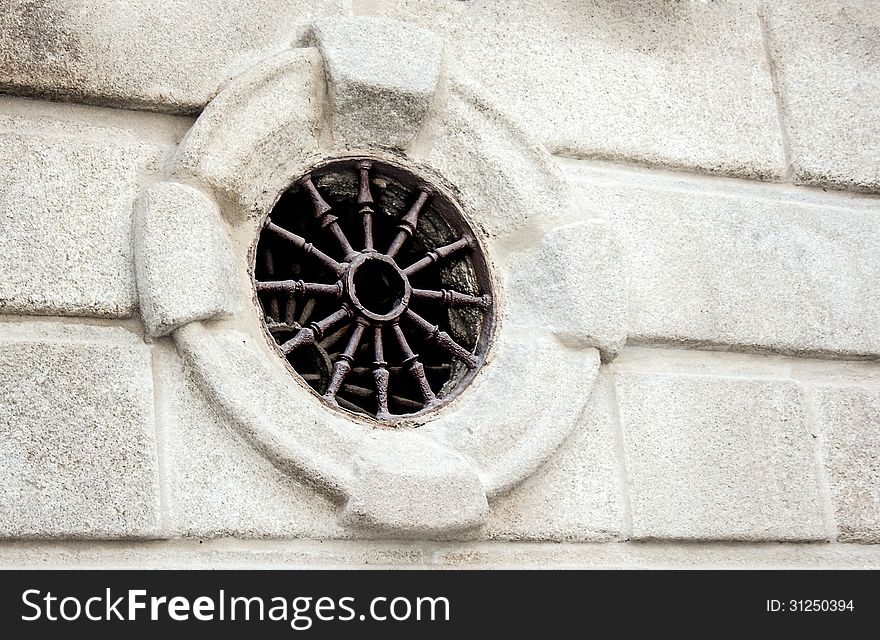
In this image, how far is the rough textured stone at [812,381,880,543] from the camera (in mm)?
3168

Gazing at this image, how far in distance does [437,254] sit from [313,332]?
42 cm

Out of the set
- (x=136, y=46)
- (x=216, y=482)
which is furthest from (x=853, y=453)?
(x=136, y=46)

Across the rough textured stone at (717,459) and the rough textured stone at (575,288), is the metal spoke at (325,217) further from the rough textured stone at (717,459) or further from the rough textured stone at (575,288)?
the rough textured stone at (717,459)

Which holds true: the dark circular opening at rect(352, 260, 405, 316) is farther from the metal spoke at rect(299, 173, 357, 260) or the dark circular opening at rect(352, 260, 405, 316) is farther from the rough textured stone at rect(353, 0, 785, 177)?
the rough textured stone at rect(353, 0, 785, 177)

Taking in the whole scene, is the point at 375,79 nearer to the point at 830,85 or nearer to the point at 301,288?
the point at 301,288

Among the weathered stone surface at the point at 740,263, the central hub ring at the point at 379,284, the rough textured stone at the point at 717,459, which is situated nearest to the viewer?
the central hub ring at the point at 379,284

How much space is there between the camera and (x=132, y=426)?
8.27ft

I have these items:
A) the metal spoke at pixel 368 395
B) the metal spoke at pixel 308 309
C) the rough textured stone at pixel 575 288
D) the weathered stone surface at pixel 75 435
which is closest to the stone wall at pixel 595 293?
the weathered stone surface at pixel 75 435

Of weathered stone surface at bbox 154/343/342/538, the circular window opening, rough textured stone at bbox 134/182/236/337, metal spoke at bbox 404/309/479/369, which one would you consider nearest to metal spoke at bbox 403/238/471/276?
the circular window opening

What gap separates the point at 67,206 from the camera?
8.71 feet

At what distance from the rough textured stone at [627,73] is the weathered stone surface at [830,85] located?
0.08m

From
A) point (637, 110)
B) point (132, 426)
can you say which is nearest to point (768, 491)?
point (637, 110)

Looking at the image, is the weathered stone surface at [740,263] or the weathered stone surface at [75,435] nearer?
the weathered stone surface at [75,435]

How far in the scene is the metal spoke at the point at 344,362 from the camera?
2.79m
